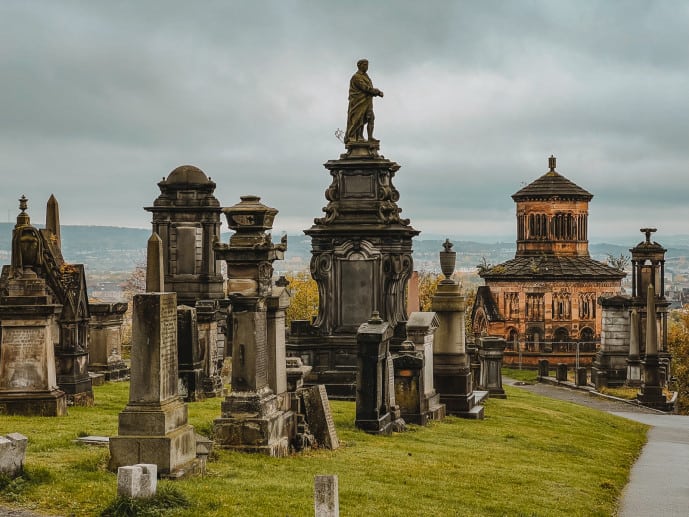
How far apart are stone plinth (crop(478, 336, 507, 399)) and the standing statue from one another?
735 centimetres

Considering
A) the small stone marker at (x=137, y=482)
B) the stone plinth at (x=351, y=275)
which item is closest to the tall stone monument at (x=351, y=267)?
the stone plinth at (x=351, y=275)

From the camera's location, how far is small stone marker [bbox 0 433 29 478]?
41.4 feet

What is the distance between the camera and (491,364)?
1330 inches

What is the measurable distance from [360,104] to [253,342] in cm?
1539

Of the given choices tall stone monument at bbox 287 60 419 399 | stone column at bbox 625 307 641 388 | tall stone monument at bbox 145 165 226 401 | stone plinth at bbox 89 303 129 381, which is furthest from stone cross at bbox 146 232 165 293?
stone column at bbox 625 307 641 388

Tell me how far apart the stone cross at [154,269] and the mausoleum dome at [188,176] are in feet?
41.4

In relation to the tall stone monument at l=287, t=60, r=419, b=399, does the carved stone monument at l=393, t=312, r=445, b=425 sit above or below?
below

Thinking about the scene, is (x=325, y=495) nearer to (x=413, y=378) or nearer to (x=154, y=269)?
(x=154, y=269)

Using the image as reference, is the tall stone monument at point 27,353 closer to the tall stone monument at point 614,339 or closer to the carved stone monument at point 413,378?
the carved stone monument at point 413,378

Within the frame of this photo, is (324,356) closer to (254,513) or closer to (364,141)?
(364,141)

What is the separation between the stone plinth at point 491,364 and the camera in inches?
1329

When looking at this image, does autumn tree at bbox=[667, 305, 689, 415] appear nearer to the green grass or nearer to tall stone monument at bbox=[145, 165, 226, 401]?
the green grass

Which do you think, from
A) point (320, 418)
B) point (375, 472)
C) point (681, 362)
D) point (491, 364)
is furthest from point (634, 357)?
point (375, 472)

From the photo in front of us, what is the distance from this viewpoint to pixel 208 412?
2027 centimetres
